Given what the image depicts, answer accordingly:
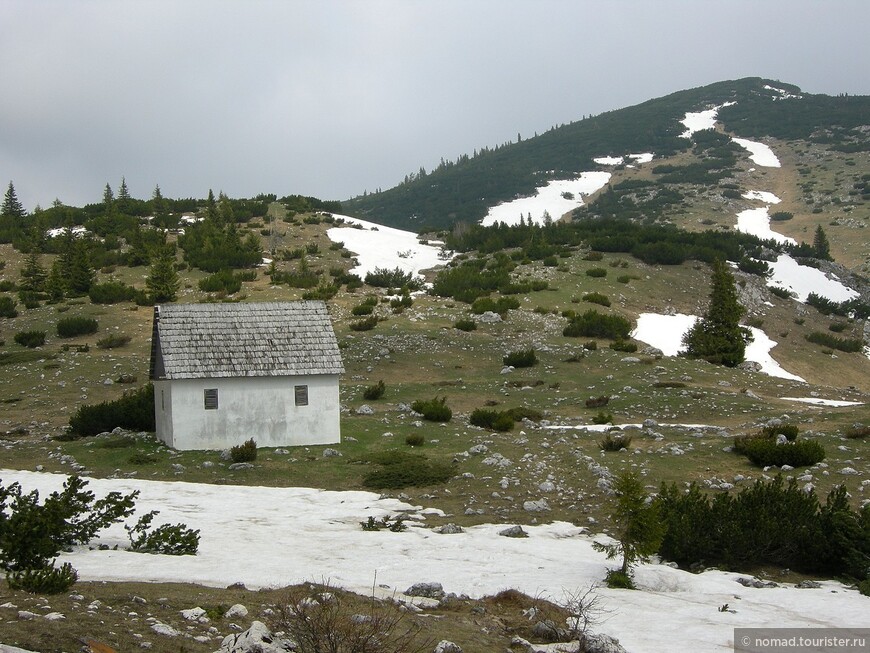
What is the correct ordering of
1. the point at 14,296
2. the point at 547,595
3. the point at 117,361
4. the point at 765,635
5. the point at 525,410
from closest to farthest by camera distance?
the point at 765,635
the point at 547,595
the point at 525,410
the point at 117,361
the point at 14,296

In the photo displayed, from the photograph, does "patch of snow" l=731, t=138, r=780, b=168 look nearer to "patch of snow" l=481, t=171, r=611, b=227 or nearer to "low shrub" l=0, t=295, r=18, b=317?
"patch of snow" l=481, t=171, r=611, b=227

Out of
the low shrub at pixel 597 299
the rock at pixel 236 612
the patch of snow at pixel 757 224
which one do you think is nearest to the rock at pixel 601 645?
the rock at pixel 236 612

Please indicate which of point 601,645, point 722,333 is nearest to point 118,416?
point 601,645

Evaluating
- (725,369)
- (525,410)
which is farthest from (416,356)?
(725,369)

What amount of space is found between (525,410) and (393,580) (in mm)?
15026

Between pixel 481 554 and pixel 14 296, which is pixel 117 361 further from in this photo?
pixel 481 554

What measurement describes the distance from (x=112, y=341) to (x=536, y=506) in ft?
84.9

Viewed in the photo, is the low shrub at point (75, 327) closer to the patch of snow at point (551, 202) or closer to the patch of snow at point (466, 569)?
the patch of snow at point (466, 569)

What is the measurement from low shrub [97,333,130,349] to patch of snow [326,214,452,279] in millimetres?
21090

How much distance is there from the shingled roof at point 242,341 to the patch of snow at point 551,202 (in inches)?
3406

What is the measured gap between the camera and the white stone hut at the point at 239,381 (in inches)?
883

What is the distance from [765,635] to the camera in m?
9.16

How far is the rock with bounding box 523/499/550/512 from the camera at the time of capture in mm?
15938

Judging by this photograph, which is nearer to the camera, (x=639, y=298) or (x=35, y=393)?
(x=35, y=393)
